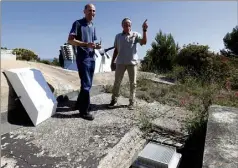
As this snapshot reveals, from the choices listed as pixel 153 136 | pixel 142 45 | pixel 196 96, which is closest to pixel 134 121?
pixel 153 136

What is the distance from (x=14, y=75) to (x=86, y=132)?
127cm

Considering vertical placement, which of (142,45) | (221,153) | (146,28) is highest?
(146,28)

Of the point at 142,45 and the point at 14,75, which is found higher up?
the point at 142,45

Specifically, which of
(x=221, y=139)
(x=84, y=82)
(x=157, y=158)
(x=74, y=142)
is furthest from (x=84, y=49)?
(x=221, y=139)

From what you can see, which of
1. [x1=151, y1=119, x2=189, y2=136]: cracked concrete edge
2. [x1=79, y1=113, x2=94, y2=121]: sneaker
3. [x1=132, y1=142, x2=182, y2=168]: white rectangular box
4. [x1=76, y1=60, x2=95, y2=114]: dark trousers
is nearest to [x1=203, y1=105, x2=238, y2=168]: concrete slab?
[x1=132, y1=142, x2=182, y2=168]: white rectangular box

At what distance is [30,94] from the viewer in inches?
132

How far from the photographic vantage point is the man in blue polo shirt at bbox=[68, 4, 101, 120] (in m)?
3.61

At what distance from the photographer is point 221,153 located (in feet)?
6.66

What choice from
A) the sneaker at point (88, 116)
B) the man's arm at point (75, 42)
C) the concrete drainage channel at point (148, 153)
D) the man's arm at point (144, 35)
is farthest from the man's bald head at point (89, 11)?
the concrete drainage channel at point (148, 153)

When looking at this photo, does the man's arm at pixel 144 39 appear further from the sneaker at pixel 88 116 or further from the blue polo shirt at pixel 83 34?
the sneaker at pixel 88 116

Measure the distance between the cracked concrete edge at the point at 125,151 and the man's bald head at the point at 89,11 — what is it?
1767 mm

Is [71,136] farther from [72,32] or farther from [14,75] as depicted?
[72,32]

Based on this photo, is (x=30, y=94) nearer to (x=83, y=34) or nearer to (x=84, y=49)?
(x=84, y=49)

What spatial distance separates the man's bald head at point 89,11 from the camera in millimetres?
3605
